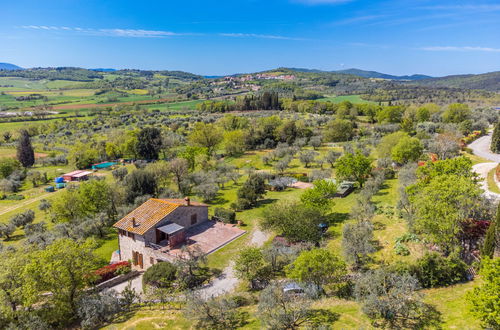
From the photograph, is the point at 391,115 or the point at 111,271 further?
the point at 391,115

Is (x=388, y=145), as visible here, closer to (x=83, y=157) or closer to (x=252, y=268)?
(x=252, y=268)

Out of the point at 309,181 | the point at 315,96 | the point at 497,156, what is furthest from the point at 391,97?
the point at 309,181

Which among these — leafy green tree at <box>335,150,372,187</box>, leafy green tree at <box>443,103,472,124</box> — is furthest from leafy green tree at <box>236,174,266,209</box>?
leafy green tree at <box>443,103,472,124</box>

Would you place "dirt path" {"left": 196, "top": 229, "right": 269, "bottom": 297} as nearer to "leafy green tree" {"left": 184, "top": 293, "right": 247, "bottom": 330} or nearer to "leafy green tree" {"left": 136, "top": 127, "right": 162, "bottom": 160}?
"leafy green tree" {"left": 184, "top": 293, "right": 247, "bottom": 330}

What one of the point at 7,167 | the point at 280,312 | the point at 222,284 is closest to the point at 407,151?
the point at 222,284

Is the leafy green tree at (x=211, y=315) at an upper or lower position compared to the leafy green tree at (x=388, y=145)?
lower

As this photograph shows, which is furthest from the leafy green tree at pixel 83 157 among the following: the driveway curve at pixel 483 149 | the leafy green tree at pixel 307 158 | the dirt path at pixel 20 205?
the driveway curve at pixel 483 149

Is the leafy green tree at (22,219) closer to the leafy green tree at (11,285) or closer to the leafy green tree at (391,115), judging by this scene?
the leafy green tree at (11,285)

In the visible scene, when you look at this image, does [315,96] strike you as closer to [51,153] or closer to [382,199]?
[51,153]
